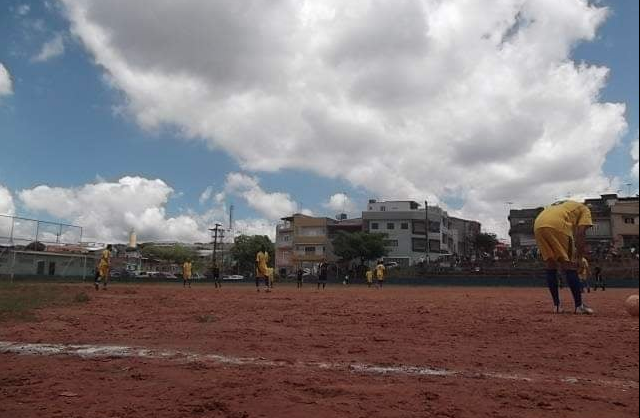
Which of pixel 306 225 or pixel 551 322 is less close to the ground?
pixel 306 225

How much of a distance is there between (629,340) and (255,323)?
4.84 m

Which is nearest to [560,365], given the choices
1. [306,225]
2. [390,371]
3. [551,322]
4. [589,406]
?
[589,406]

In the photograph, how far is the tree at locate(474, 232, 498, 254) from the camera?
246ft

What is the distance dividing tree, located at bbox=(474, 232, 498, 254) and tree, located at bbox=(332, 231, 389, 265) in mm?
19384

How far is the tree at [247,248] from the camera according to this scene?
89562 millimetres

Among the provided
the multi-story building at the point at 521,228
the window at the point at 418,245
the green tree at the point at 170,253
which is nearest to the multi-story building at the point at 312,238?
the window at the point at 418,245

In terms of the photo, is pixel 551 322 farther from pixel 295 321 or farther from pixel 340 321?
pixel 295 321

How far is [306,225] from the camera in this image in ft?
253

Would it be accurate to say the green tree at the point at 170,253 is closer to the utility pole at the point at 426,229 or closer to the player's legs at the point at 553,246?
the utility pole at the point at 426,229

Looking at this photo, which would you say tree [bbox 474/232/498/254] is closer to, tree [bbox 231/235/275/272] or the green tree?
tree [bbox 231/235/275/272]

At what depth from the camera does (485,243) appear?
75.3 meters

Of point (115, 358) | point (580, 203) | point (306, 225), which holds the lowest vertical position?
point (115, 358)

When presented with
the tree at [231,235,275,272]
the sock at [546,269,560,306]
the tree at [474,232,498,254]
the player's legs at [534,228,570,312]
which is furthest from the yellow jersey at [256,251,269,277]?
the tree at [231,235,275,272]

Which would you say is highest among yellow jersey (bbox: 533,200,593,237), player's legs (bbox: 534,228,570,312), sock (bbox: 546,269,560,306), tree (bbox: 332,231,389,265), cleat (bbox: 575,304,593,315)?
tree (bbox: 332,231,389,265)
